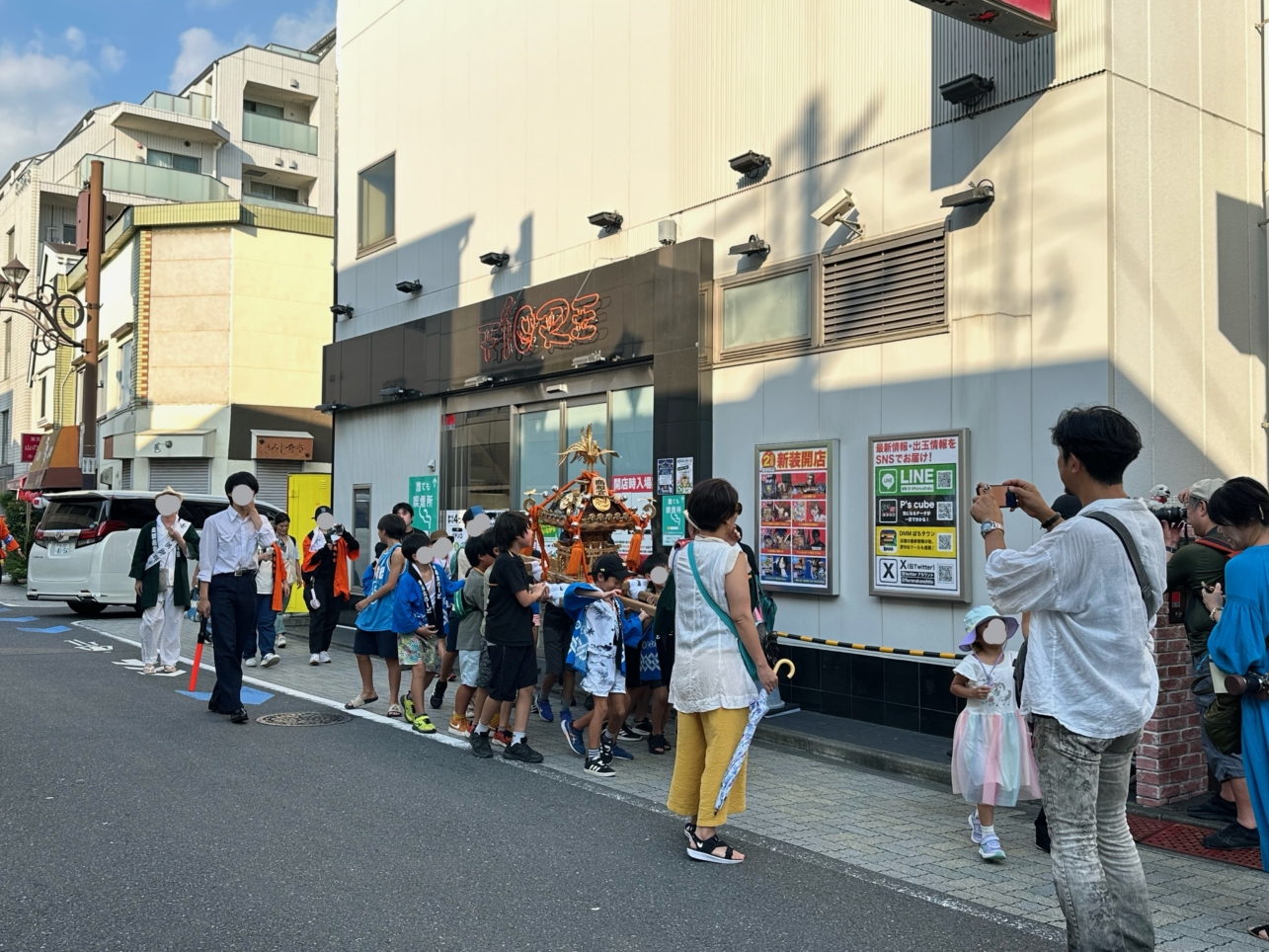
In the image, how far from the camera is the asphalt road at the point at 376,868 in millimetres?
4301

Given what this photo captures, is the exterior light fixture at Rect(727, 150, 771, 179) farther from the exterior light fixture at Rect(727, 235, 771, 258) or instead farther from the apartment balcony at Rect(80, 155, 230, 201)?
the apartment balcony at Rect(80, 155, 230, 201)

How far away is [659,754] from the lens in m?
8.03

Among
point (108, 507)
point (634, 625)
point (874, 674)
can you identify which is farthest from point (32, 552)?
point (874, 674)

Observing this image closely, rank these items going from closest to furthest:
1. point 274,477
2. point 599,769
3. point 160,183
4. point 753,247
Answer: point 599,769
point 753,247
point 274,477
point 160,183

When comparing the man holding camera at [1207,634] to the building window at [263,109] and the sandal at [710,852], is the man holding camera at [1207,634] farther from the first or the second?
the building window at [263,109]

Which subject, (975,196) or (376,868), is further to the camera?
(975,196)

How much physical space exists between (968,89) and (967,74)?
0.27 m

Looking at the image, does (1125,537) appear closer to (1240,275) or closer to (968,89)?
(968,89)

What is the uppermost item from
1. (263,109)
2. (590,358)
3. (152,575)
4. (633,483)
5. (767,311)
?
(263,109)

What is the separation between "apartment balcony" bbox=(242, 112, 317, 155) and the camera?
37.8 metres

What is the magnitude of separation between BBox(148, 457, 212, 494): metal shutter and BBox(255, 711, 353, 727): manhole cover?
2063 cm

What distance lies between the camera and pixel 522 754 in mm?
7562

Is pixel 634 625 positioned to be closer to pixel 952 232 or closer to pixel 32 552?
pixel 952 232

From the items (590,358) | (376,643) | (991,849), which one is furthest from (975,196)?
(376,643)
